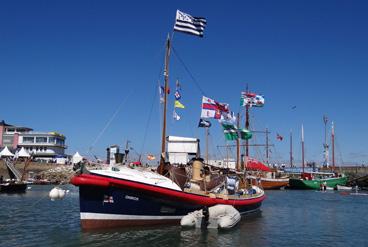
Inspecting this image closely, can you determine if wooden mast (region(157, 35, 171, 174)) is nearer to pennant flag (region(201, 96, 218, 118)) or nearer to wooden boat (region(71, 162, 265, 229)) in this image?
wooden boat (region(71, 162, 265, 229))

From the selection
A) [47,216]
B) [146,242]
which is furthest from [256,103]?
[146,242]

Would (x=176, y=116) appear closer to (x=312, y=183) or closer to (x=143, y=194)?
(x=143, y=194)

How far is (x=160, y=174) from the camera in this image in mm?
24547

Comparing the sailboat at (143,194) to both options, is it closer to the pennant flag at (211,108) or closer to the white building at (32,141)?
the pennant flag at (211,108)

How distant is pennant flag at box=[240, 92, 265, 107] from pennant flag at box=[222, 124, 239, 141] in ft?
66.0

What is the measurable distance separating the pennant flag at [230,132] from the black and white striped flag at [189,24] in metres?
9.72

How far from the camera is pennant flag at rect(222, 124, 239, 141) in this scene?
3384 centimetres

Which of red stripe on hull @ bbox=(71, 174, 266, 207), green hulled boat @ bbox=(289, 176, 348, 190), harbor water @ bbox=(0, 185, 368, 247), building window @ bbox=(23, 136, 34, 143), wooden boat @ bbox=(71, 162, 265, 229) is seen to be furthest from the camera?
building window @ bbox=(23, 136, 34, 143)

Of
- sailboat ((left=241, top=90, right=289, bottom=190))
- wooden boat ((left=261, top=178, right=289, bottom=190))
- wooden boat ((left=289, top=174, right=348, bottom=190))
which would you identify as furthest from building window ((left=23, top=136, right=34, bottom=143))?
wooden boat ((left=289, top=174, right=348, bottom=190))

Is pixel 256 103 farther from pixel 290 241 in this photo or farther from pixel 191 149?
pixel 290 241

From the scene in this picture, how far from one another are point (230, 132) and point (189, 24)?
12.4 metres

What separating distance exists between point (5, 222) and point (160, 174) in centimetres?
975

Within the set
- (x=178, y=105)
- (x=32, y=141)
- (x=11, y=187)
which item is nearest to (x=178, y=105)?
(x=178, y=105)

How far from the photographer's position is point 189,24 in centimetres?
2631
